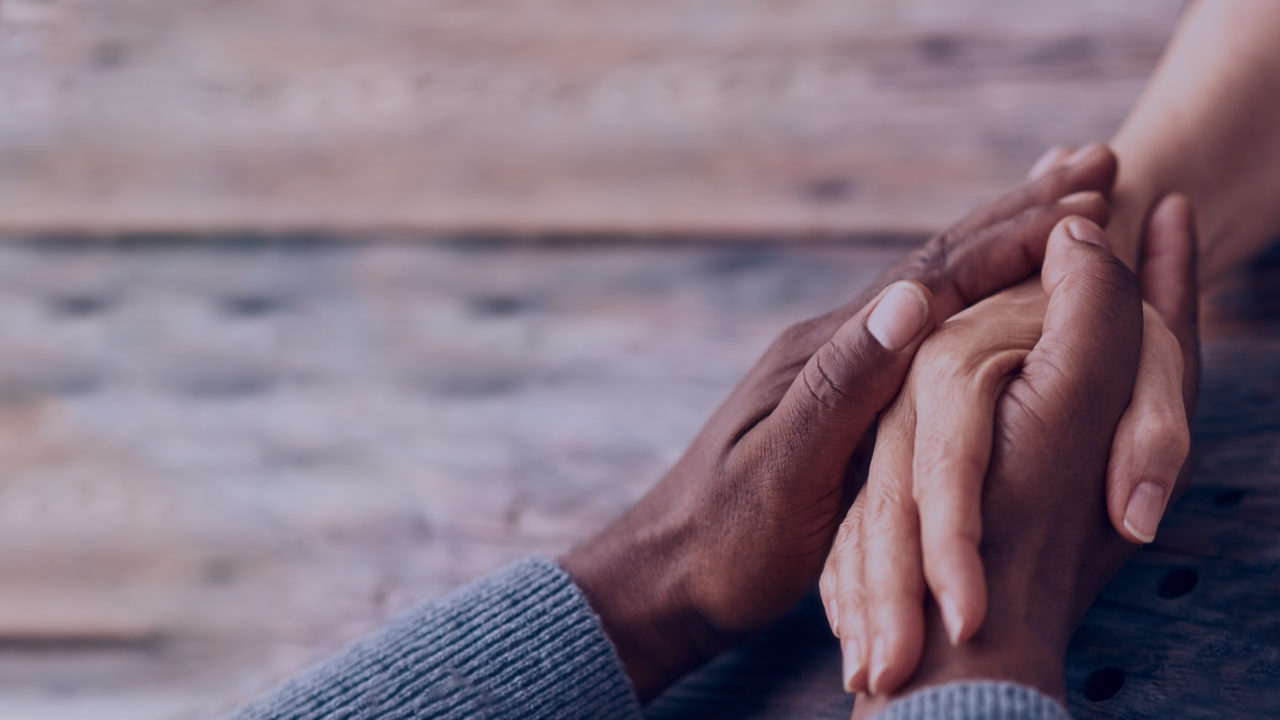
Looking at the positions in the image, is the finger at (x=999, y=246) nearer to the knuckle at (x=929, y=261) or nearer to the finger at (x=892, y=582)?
the knuckle at (x=929, y=261)

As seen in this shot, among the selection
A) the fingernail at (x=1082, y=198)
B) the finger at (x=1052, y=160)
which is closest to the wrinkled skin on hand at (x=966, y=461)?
the fingernail at (x=1082, y=198)

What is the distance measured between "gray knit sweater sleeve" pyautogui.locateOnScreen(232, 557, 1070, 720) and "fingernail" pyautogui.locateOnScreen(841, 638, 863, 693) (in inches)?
8.0

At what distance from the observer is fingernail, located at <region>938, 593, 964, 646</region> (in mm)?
451

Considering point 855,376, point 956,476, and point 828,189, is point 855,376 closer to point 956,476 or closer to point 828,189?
point 956,476

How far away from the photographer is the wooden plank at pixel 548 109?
963mm

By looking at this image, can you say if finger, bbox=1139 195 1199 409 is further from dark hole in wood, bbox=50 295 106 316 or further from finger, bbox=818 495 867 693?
dark hole in wood, bbox=50 295 106 316

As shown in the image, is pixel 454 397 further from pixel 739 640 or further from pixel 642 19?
pixel 642 19

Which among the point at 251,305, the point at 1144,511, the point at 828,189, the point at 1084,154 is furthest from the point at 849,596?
the point at 251,305

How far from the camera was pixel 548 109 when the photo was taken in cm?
107

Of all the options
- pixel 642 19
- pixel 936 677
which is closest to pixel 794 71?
pixel 642 19

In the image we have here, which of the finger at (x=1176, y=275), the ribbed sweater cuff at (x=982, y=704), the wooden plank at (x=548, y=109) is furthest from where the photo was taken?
the wooden plank at (x=548, y=109)

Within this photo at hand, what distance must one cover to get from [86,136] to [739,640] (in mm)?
1040

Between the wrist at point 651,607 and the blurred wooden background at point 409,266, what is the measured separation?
0.14 feet


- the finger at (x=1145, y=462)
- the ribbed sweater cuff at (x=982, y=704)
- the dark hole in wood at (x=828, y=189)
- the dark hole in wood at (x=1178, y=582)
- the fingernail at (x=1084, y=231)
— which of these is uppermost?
the dark hole in wood at (x=828, y=189)
